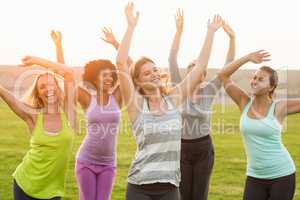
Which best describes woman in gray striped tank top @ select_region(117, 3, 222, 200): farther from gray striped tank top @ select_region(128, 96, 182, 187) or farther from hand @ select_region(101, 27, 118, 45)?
hand @ select_region(101, 27, 118, 45)

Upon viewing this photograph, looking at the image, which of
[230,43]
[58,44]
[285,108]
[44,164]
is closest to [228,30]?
[230,43]

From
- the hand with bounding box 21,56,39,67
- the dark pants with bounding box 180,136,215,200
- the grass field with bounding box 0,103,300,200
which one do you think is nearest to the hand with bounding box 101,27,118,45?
the hand with bounding box 21,56,39,67

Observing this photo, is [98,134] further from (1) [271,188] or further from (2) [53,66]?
(1) [271,188]

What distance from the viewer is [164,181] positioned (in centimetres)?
446

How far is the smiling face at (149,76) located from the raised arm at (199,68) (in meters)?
0.20

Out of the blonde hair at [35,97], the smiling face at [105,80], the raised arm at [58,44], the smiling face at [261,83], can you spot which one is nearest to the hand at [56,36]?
the raised arm at [58,44]

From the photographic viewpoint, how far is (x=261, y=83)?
5.62m

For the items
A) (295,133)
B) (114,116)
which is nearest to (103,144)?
(114,116)

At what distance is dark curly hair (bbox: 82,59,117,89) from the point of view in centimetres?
611

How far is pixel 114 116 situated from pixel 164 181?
67.8 inches

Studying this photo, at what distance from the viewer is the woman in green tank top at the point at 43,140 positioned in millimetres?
5074

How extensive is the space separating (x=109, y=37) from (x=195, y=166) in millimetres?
1858

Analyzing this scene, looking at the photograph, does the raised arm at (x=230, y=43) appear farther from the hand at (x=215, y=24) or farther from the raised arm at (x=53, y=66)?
the raised arm at (x=53, y=66)

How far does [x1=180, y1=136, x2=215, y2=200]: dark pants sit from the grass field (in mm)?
2814
